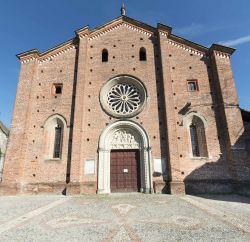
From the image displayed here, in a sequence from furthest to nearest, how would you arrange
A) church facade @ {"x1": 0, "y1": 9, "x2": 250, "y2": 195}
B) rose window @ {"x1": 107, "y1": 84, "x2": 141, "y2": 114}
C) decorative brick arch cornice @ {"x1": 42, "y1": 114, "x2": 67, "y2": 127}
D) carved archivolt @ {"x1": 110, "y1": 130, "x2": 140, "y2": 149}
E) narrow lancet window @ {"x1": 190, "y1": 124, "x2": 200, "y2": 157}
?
rose window @ {"x1": 107, "y1": 84, "x2": 141, "y2": 114}, decorative brick arch cornice @ {"x1": 42, "y1": 114, "x2": 67, "y2": 127}, carved archivolt @ {"x1": 110, "y1": 130, "x2": 140, "y2": 149}, narrow lancet window @ {"x1": 190, "y1": 124, "x2": 200, "y2": 157}, church facade @ {"x1": 0, "y1": 9, "x2": 250, "y2": 195}

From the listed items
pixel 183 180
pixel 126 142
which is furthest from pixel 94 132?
pixel 183 180

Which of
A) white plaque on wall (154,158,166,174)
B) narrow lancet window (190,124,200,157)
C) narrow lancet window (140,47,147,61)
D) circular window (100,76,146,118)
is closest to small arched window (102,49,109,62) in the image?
circular window (100,76,146,118)

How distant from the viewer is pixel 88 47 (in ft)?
53.4

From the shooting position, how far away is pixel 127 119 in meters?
14.0

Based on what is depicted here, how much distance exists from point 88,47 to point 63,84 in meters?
3.60

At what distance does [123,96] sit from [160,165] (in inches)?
217

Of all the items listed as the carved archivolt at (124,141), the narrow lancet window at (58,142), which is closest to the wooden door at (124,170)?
the carved archivolt at (124,141)

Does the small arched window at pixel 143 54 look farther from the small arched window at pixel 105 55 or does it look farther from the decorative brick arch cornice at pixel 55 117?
the decorative brick arch cornice at pixel 55 117

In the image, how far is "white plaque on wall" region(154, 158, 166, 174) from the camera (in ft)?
41.7

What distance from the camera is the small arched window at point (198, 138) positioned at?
43.1 ft

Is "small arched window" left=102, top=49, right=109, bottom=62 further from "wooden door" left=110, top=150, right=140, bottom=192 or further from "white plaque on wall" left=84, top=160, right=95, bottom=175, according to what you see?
"white plaque on wall" left=84, top=160, right=95, bottom=175

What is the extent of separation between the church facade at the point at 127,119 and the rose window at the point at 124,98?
72mm

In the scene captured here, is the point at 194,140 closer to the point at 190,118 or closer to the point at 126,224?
the point at 190,118

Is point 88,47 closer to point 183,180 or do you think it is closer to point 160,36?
point 160,36
